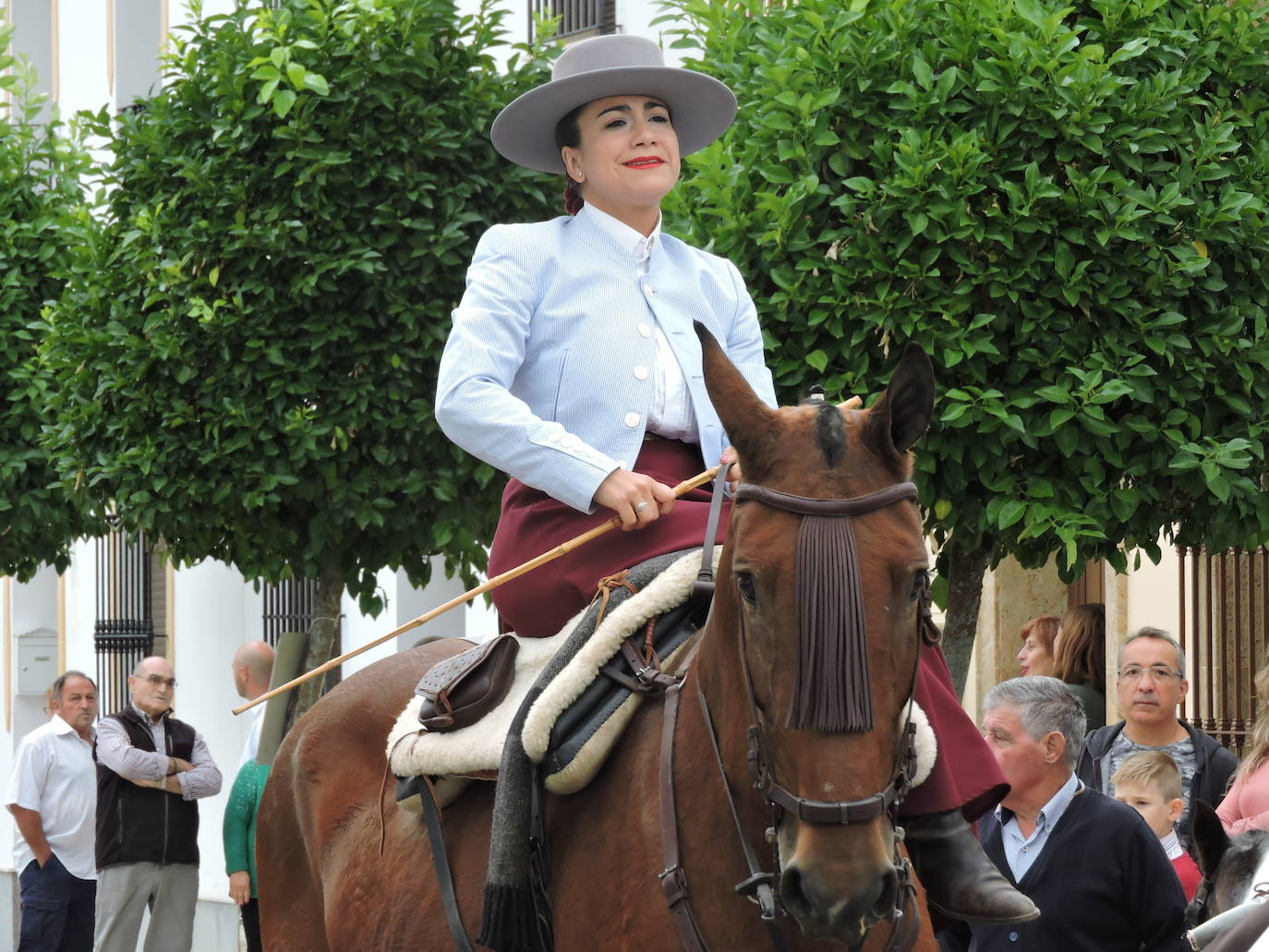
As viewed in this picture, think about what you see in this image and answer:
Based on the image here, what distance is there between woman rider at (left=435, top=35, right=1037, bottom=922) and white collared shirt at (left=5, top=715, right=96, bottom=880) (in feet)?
30.1

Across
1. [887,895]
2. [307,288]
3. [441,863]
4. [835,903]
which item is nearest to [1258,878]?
[887,895]

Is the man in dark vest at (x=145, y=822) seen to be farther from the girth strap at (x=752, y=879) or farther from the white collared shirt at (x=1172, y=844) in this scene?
the girth strap at (x=752, y=879)

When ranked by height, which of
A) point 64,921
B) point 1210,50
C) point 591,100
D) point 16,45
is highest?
point 16,45

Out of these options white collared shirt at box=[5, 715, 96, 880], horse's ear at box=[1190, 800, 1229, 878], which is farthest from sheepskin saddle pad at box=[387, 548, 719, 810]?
white collared shirt at box=[5, 715, 96, 880]

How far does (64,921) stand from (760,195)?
26.9 ft

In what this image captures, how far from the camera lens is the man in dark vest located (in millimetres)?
11805

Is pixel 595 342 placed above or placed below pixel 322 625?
above

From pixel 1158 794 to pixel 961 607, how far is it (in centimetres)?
119

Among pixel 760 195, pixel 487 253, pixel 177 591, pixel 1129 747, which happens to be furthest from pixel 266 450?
pixel 177 591

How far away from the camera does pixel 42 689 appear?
69.6ft

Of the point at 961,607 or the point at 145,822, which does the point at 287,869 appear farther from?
the point at 145,822

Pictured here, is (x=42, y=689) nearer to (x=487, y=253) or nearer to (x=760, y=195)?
(x=760, y=195)

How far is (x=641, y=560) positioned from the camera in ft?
14.1

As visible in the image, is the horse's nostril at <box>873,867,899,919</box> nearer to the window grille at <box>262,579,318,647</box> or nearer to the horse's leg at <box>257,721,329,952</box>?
the horse's leg at <box>257,721,329,952</box>
